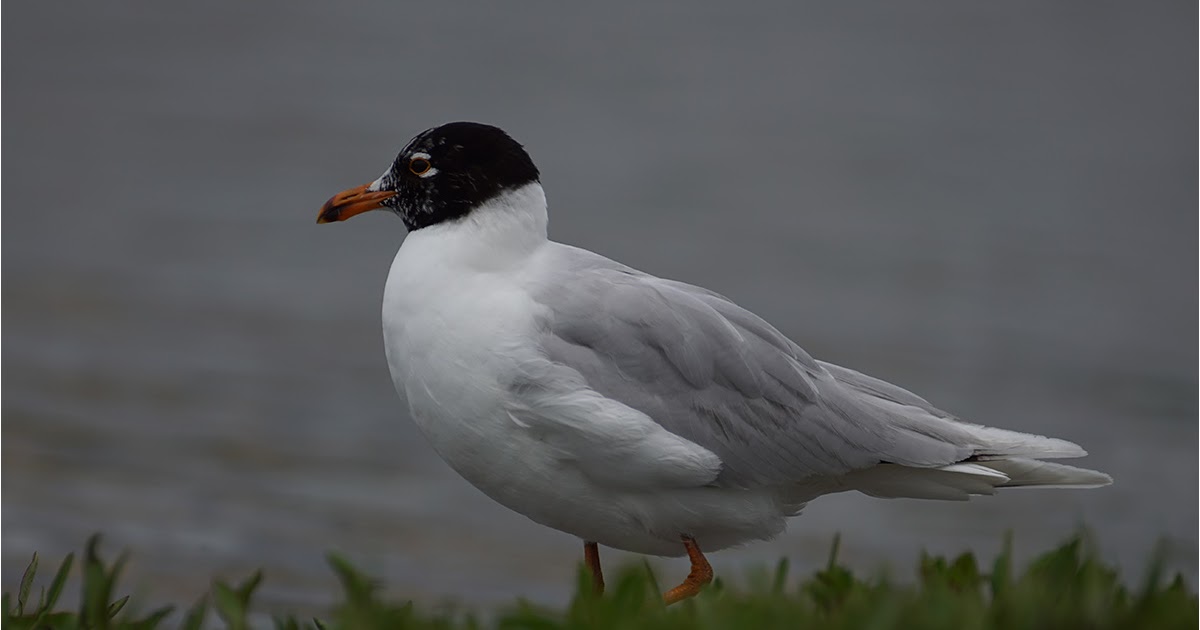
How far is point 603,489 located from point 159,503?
5161 mm

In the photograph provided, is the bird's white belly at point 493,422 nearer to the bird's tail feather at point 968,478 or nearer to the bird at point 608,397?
the bird at point 608,397

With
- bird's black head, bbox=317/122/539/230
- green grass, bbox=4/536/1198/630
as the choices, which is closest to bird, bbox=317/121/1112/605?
bird's black head, bbox=317/122/539/230

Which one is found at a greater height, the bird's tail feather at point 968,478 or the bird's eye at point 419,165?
the bird's eye at point 419,165

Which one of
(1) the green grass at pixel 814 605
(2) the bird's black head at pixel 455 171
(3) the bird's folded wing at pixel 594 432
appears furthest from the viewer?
(2) the bird's black head at pixel 455 171

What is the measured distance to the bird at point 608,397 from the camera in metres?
5.34

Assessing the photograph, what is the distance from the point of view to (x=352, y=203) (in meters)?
5.94

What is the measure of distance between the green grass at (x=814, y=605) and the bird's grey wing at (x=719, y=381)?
75 centimetres

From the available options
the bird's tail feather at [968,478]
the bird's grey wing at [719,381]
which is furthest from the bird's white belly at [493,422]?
the bird's tail feather at [968,478]

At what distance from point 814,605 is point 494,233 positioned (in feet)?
5.69

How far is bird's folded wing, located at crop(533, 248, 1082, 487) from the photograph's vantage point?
18.2 feet

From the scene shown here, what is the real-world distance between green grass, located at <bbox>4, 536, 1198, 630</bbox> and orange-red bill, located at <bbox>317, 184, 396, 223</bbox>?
62.5 inches

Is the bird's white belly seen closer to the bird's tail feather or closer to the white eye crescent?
the white eye crescent

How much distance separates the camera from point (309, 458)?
10859mm

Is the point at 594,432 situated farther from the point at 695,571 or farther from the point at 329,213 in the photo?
the point at 329,213
